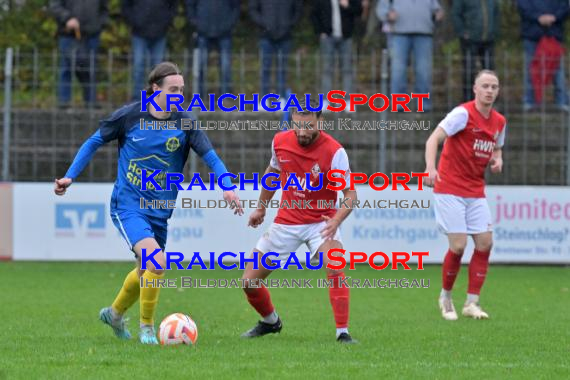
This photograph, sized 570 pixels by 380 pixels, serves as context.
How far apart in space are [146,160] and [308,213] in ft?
4.34

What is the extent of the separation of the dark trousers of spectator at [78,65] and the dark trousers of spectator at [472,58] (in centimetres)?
558

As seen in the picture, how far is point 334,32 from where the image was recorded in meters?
18.0

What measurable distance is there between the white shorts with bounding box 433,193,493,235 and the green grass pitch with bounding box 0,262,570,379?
861 mm

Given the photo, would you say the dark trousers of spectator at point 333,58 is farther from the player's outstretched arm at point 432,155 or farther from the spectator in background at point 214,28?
the player's outstretched arm at point 432,155

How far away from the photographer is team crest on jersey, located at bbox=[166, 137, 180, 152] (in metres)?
9.01

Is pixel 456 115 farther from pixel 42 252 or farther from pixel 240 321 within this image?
pixel 42 252

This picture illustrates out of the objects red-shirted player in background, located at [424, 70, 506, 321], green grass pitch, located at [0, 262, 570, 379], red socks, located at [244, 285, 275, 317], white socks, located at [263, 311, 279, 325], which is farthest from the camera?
red-shirted player in background, located at [424, 70, 506, 321]

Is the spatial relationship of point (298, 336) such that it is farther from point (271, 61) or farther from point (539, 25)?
point (539, 25)

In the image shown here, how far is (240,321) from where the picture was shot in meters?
11.0

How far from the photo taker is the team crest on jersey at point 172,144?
9.01 metres

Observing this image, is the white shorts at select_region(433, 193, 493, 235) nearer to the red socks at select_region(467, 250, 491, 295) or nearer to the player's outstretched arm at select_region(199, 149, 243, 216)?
the red socks at select_region(467, 250, 491, 295)

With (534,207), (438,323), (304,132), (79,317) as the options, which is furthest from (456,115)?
(534,207)

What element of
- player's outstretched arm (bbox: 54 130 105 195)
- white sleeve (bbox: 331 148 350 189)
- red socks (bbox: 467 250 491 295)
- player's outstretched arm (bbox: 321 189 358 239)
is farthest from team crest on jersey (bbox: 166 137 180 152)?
red socks (bbox: 467 250 491 295)

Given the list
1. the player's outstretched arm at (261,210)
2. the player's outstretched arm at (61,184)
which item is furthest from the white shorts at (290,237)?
the player's outstretched arm at (61,184)
